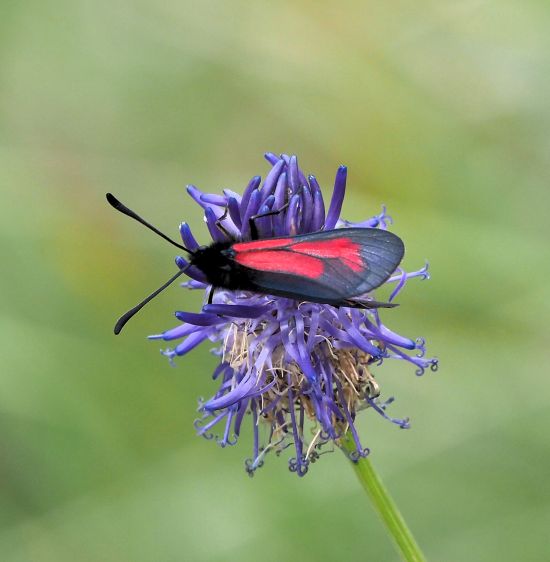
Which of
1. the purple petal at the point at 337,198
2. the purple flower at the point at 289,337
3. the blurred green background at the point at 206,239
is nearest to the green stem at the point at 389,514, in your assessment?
the purple flower at the point at 289,337

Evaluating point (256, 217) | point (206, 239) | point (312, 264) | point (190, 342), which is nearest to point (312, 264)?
point (312, 264)

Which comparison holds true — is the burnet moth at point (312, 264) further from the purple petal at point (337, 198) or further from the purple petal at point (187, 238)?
the purple petal at point (337, 198)

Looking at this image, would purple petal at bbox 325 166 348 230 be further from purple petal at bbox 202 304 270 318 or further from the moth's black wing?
purple petal at bbox 202 304 270 318

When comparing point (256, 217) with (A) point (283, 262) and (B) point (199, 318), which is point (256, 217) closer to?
(A) point (283, 262)

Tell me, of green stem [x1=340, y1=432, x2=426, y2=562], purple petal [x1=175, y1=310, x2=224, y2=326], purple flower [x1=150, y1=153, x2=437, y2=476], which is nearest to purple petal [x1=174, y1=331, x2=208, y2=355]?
purple flower [x1=150, y1=153, x2=437, y2=476]

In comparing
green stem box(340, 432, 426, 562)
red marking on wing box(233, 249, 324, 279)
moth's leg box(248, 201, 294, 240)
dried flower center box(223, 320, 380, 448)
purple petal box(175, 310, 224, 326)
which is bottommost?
green stem box(340, 432, 426, 562)
